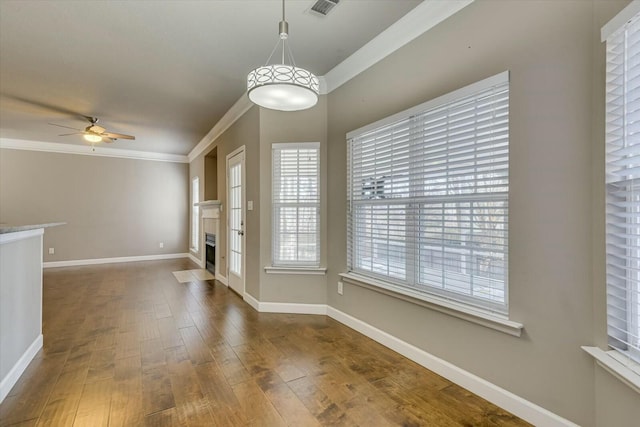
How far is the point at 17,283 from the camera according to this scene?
85.0 inches

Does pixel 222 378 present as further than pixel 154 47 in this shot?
No

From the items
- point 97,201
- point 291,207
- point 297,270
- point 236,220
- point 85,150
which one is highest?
point 85,150

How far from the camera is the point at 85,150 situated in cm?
680

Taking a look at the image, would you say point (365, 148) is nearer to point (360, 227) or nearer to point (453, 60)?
point (360, 227)

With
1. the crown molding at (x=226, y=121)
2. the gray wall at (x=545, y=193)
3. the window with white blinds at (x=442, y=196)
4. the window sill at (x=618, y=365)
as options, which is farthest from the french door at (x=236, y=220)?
the window sill at (x=618, y=365)

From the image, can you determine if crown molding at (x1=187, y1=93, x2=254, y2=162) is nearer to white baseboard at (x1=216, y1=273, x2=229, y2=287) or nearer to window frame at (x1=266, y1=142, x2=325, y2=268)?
window frame at (x1=266, y1=142, x2=325, y2=268)

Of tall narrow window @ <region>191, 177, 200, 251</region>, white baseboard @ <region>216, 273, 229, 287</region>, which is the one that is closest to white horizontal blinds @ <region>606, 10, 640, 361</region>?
white baseboard @ <region>216, 273, 229, 287</region>

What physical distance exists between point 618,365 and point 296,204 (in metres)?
2.82

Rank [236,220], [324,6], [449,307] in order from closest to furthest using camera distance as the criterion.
→ 1. [449,307]
2. [324,6]
3. [236,220]

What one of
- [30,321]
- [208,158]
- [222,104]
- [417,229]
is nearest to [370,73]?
[417,229]

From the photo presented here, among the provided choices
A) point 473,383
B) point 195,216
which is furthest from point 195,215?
point 473,383

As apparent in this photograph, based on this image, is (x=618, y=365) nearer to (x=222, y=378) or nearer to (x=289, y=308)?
(x=222, y=378)

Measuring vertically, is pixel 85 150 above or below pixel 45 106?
below

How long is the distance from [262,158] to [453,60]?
223 cm
